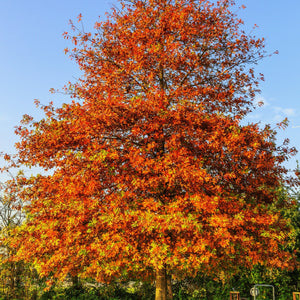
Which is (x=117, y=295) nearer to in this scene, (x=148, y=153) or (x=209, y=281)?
(x=209, y=281)

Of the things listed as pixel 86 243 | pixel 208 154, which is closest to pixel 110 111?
pixel 208 154

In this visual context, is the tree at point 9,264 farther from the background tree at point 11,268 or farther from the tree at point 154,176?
the tree at point 154,176

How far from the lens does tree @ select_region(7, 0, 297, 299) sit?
10516 mm

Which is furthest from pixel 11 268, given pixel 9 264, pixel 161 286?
pixel 161 286

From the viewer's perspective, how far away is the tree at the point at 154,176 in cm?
1052

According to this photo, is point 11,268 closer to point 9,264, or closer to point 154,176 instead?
point 9,264

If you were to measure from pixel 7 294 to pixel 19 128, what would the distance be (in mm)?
13636

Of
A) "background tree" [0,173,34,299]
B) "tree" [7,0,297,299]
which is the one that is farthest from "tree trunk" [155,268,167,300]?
"background tree" [0,173,34,299]

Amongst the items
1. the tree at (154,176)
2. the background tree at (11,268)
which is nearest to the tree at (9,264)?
the background tree at (11,268)

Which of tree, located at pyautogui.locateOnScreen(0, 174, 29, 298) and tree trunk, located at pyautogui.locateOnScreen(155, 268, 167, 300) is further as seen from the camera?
tree, located at pyautogui.locateOnScreen(0, 174, 29, 298)

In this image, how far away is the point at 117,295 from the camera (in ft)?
79.2

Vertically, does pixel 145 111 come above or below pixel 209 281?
above

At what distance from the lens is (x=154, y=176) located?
1114cm

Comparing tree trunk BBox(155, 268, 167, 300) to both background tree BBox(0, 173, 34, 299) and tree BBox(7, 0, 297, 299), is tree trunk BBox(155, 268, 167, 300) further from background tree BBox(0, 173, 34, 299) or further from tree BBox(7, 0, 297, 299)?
background tree BBox(0, 173, 34, 299)
